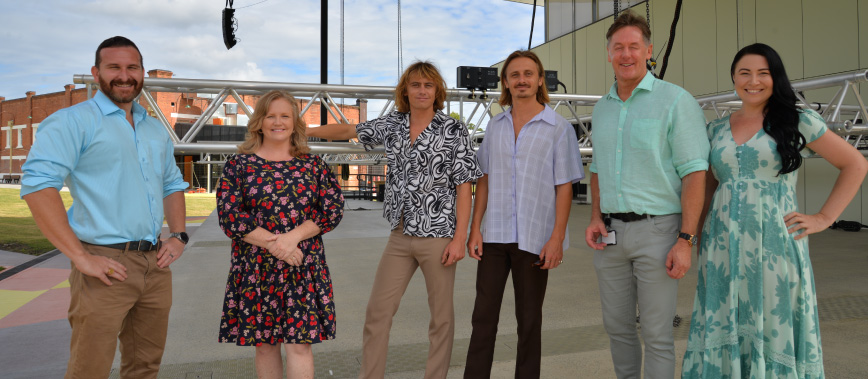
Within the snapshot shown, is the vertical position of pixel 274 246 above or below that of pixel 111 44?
below

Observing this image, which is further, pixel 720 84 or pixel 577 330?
pixel 720 84

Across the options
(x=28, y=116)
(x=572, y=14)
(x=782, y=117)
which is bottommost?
(x=782, y=117)

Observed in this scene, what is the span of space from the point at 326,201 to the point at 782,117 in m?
1.94

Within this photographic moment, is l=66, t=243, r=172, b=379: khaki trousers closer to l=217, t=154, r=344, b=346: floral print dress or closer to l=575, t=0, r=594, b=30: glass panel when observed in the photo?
l=217, t=154, r=344, b=346: floral print dress

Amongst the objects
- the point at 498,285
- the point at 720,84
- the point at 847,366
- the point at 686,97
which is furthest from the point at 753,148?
the point at 720,84

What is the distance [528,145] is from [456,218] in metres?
0.52

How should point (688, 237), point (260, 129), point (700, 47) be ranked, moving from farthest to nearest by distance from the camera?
1. point (700, 47)
2. point (260, 129)
3. point (688, 237)

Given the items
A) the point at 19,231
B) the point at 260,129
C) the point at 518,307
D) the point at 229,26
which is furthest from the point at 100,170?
the point at 19,231

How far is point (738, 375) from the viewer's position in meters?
2.20

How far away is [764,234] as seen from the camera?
7.27 feet

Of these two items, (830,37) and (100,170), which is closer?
(100,170)

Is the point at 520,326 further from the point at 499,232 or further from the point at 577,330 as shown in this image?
the point at 577,330

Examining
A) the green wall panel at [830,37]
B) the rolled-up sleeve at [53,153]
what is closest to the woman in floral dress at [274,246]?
the rolled-up sleeve at [53,153]

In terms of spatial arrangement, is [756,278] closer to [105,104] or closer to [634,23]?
[634,23]
